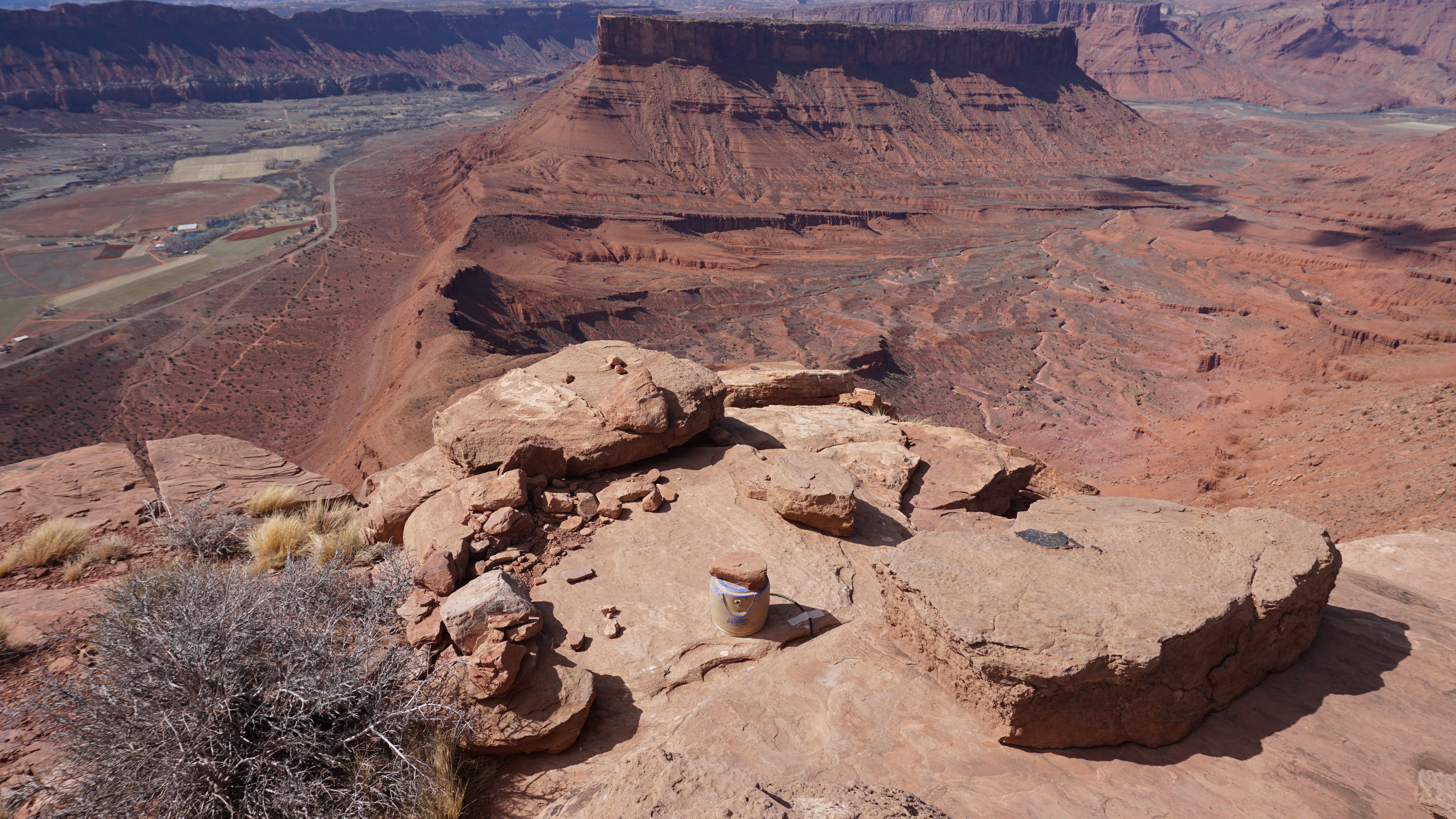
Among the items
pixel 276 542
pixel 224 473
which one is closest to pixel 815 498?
pixel 276 542

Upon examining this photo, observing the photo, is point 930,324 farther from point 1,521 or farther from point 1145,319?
point 1,521

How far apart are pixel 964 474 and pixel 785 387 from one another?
3.91 meters

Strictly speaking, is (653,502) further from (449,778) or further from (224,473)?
(224,473)

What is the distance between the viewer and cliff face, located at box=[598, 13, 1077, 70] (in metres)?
76.0

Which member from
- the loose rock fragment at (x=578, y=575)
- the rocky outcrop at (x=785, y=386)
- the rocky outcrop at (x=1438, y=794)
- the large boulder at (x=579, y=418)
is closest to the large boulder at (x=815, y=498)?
the large boulder at (x=579, y=418)

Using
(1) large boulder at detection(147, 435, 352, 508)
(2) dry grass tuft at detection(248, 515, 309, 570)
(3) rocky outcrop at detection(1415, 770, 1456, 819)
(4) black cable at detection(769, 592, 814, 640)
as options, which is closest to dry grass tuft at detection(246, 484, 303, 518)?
(1) large boulder at detection(147, 435, 352, 508)

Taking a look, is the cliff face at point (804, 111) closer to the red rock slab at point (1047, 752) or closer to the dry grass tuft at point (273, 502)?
the dry grass tuft at point (273, 502)

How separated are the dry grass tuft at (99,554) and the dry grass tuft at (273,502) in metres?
1.28

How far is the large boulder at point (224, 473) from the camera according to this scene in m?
9.47

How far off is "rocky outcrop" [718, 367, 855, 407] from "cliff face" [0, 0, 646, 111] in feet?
478

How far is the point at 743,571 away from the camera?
6.14 m

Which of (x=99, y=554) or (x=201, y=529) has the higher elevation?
(x=201, y=529)

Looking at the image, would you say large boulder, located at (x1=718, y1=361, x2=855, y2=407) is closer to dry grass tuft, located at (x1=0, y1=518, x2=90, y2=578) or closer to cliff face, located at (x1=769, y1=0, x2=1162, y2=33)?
dry grass tuft, located at (x1=0, y1=518, x2=90, y2=578)

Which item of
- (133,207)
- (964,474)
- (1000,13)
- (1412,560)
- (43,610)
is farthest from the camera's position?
(1000,13)
